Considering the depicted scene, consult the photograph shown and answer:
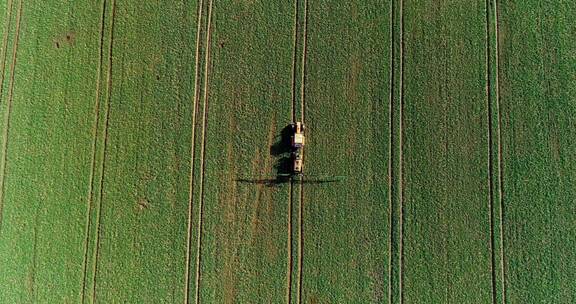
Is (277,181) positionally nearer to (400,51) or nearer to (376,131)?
(376,131)

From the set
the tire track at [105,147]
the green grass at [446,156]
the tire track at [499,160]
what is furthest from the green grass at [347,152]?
the tire track at [105,147]

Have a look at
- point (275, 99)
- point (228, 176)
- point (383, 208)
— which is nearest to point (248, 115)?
point (275, 99)

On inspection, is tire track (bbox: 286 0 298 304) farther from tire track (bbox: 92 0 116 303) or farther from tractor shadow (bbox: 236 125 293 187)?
tire track (bbox: 92 0 116 303)

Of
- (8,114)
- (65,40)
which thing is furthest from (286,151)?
(8,114)

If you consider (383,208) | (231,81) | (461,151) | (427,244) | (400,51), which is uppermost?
(400,51)

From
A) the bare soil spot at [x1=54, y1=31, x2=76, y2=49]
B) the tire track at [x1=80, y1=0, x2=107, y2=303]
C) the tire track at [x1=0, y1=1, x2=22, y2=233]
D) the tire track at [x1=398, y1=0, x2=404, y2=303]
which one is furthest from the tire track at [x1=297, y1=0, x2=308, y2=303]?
the tire track at [x1=0, y1=1, x2=22, y2=233]

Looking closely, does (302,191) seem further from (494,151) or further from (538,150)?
(538,150)

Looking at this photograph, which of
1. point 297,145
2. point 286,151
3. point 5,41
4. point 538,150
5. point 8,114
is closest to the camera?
point 297,145

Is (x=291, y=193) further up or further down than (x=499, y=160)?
further down
